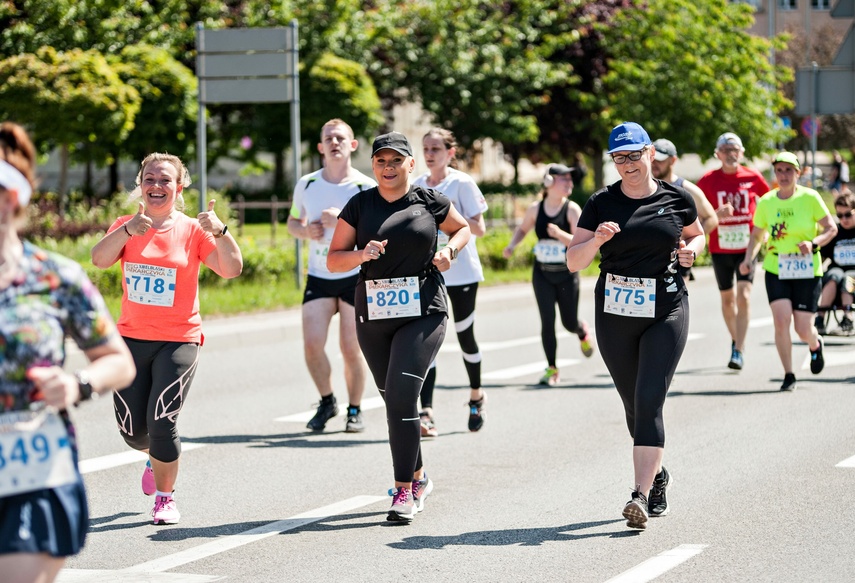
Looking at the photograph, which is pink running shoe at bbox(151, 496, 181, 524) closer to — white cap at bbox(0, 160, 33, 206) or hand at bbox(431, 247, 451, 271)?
hand at bbox(431, 247, 451, 271)

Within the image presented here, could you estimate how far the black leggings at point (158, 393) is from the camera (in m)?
6.91

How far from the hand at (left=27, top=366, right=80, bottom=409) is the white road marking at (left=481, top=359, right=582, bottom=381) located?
358 inches

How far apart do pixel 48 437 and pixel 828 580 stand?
11.0ft

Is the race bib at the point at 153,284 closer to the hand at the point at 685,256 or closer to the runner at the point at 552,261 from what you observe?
the hand at the point at 685,256

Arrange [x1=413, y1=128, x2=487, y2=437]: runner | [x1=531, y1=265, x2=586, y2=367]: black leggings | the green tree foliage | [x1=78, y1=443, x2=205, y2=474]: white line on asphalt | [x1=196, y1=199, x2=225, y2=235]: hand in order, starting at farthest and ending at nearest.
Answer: the green tree foliage < [x1=531, y1=265, x2=586, y2=367]: black leggings < [x1=413, y1=128, x2=487, y2=437]: runner < [x1=78, y1=443, x2=205, y2=474]: white line on asphalt < [x1=196, y1=199, x2=225, y2=235]: hand

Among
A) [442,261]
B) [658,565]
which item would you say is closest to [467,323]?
[442,261]

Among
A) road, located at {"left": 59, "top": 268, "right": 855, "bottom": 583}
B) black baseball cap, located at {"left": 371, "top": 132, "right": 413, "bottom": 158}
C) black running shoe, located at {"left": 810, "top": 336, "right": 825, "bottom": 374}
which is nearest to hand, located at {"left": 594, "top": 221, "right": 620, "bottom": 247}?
black baseball cap, located at {"left": 371, "top": 132, "right": 413, "bottom": 158}

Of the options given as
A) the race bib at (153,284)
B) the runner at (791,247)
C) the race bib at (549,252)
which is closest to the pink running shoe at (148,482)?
the race bib at (153,284)

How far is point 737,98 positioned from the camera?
113 ft

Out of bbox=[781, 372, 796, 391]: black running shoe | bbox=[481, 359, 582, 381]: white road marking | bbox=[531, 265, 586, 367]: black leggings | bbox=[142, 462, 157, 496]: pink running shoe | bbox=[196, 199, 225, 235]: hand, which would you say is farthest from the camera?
bbox=[481, 359, 582, 381]: white road marking

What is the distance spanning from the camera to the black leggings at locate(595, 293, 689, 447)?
273 inches

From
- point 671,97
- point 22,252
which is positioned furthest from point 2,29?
point 22,252

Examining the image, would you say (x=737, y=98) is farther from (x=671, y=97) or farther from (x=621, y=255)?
(x=621, y=255)

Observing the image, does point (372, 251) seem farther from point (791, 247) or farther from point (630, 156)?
point (791, 247)
